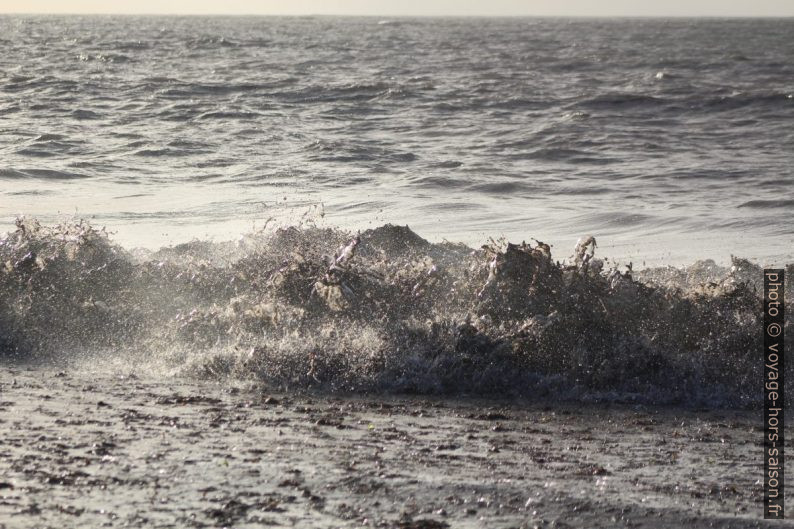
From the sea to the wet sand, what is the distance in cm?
48

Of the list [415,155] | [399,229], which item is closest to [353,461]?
[399,229]

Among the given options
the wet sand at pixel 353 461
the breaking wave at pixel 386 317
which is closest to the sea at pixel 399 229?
the breaking wave at pixel 386 317

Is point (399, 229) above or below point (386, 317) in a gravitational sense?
above

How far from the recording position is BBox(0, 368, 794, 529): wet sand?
3865 mm

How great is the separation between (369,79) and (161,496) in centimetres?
2606

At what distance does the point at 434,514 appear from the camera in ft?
12.7

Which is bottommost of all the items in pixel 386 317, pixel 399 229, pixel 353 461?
pixel 353 461

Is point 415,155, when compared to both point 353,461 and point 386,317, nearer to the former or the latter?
point 386,317

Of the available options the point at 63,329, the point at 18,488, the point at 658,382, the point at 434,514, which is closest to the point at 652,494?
the point at 434,514

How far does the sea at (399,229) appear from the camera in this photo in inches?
246

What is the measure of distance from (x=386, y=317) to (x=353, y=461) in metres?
2.42

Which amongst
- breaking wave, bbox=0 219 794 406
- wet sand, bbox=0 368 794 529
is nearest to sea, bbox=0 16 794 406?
breaking wave, bbox=0 219 794 406

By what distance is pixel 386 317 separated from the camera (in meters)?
6.82

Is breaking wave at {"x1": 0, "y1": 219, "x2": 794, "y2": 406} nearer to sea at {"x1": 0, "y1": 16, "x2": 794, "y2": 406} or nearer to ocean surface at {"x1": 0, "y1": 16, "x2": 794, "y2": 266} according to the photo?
sea at {"x1": 0, "y1": 16, "x2": 794, "y2": 406}
